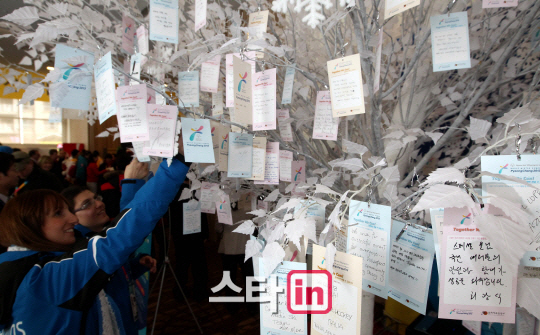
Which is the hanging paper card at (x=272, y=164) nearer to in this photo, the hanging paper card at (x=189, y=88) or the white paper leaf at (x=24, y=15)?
the hanging paper card at (x=189, y=88)

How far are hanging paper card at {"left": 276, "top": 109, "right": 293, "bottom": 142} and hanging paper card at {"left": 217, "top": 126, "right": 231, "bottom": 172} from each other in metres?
0.24

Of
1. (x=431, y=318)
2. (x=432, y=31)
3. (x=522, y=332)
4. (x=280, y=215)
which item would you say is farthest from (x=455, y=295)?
(x=431, y=318)

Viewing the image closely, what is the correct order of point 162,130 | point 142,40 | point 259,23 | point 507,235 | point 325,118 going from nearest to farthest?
point 507,235, point 162,130, point 325,118, point 259,23, point 142,40

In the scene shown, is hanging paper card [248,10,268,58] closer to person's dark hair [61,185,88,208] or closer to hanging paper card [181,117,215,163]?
hanging paper card [181,117,215,163]

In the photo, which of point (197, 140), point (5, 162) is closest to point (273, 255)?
point (197, 140)

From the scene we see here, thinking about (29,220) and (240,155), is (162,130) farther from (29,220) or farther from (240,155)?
(29,220)

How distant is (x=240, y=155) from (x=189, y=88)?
Result: 1.39 feet

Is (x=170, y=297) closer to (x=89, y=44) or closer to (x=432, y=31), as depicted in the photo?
(x=89, y=44)

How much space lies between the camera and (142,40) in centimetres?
142

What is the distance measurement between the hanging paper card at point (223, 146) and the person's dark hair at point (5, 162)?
2245mm

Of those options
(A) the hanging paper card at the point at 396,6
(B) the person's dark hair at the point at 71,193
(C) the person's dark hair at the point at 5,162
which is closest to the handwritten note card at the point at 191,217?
(B) the person's dark hair at the point at 71,193

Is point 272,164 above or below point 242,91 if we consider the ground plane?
below

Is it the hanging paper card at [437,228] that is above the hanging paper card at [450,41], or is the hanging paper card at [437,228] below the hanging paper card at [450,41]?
below

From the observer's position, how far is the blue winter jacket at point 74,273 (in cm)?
108
